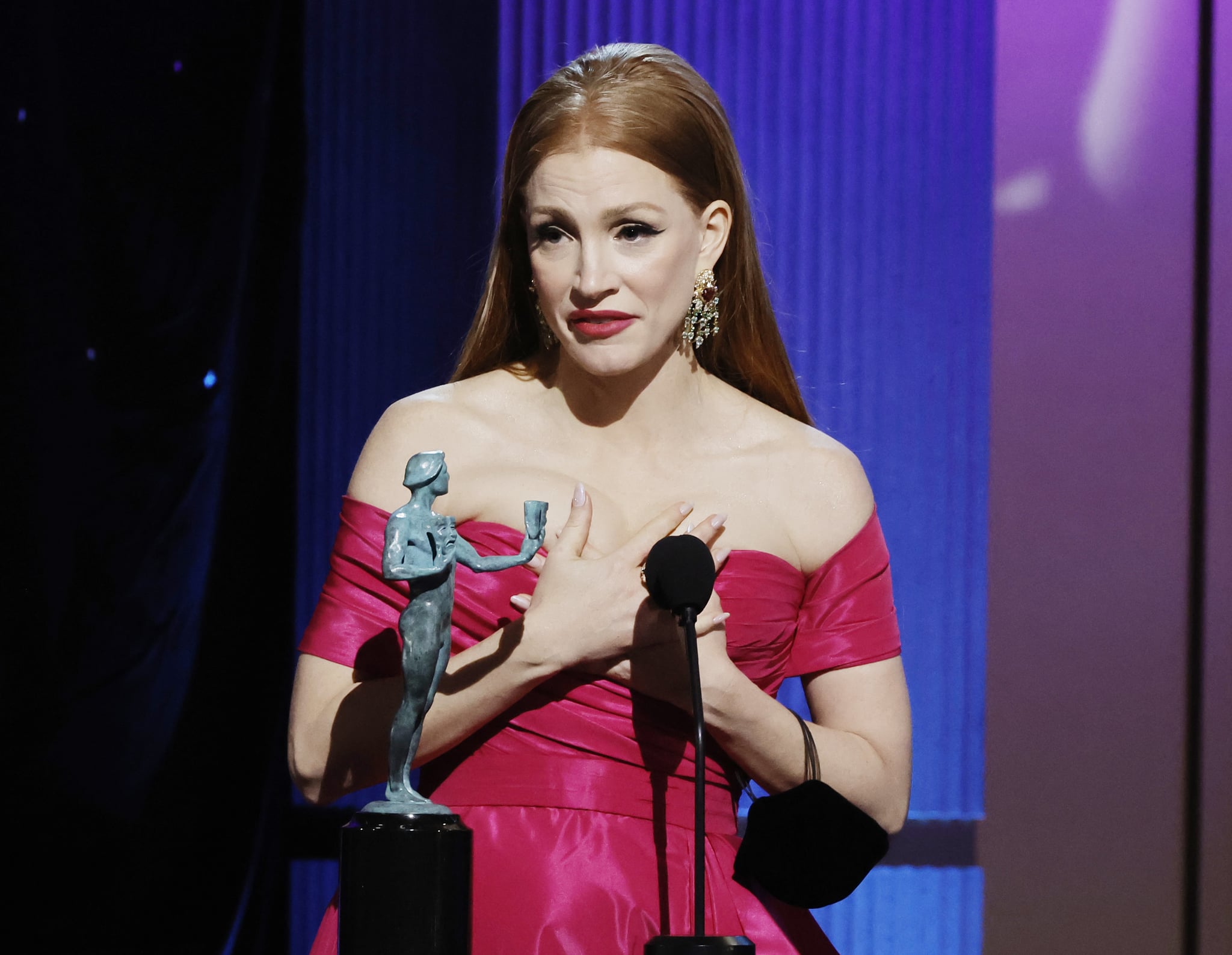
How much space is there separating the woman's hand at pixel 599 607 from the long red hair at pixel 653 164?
1.13 ft

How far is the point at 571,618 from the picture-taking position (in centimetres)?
130

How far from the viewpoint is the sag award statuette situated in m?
0.93

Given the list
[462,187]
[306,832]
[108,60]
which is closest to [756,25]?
[462,187]

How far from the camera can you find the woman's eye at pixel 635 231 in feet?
4.78

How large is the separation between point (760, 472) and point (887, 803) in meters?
0.42

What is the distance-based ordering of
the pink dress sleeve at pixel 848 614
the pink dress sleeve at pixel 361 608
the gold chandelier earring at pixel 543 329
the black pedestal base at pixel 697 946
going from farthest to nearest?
the gold chandelier earring at pixel 543 329 < the pink dress sleeve at pixel 848 614 < the pink dress sleeve at pixel 361 608 < the black pedestal base at pixel 697 946

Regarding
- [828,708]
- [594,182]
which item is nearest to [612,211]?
[594,182]

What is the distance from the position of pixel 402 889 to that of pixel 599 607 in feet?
1.40

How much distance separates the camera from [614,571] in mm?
1318

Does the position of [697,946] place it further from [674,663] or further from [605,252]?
[605,252]

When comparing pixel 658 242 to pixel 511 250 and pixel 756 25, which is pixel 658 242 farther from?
pixel 756 25

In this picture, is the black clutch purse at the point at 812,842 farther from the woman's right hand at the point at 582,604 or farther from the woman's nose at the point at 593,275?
the woman's nose at the point at 593,275

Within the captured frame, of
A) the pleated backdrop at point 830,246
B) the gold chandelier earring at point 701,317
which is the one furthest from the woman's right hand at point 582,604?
the pleated backdrop at point 830,246

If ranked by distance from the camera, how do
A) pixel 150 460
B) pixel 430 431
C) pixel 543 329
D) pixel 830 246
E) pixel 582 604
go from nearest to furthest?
pixel 582 604 < pixel 430 431 < pixel 543 329 < pixel 150 460 < pixel 830 246
